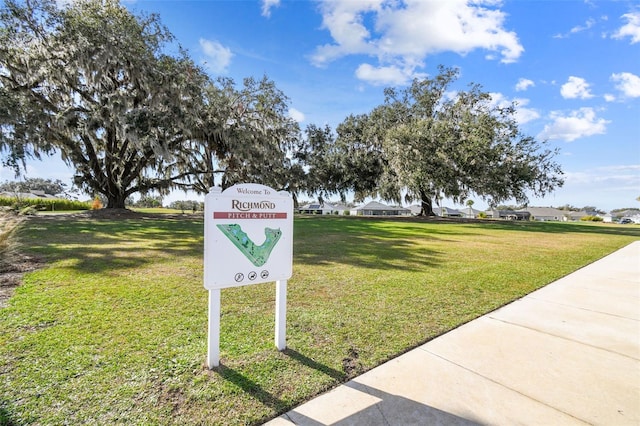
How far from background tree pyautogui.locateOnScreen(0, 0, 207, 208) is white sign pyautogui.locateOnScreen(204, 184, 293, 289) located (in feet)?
46.7

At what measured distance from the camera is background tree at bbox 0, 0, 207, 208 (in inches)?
524

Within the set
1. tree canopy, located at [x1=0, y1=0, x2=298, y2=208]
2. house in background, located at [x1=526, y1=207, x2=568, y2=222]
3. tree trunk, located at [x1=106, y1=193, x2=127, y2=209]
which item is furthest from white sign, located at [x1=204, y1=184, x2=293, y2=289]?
house in background, located at [x1=526, y1=207, x2=568, y2=222]

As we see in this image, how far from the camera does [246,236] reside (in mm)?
2400

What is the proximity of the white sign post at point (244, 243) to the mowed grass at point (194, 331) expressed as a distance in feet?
1.13

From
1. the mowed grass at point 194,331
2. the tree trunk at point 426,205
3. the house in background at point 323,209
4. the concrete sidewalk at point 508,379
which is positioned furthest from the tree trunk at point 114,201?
the house in background at point 323,209

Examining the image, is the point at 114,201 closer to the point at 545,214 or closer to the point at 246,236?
the point at 246,236

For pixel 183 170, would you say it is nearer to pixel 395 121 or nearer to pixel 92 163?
pixel 92 163

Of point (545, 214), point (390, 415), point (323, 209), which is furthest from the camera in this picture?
point (545, 214)

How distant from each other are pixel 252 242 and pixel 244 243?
0.23ft

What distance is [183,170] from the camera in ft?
66.5

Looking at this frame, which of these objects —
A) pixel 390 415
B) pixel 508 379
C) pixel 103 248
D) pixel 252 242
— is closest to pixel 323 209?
pixel 103 248

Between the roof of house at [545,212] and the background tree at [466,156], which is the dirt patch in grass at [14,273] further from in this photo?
the roof of house at [545,212]

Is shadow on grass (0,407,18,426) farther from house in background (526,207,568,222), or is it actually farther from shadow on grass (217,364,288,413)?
house in background (526,207,568,222)

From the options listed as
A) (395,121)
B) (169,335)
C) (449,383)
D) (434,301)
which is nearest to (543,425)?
(449,383)
